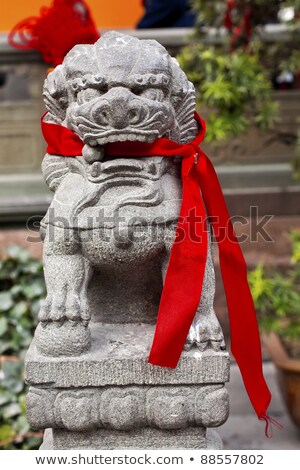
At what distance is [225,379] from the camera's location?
1.53m

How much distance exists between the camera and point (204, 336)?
1533 mm

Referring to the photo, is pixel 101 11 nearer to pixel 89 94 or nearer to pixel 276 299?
pixel 276 299

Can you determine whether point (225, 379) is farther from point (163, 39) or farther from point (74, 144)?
point (163, 39)

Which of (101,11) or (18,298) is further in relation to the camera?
(101,11)

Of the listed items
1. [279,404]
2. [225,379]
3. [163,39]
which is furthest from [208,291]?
[163,39]

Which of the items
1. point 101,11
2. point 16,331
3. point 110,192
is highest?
point 101,11

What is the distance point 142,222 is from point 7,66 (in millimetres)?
2306

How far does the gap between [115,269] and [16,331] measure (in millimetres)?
1463

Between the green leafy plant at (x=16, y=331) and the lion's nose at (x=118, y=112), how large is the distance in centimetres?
129

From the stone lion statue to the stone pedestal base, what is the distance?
38 mm

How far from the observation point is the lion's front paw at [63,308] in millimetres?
1507

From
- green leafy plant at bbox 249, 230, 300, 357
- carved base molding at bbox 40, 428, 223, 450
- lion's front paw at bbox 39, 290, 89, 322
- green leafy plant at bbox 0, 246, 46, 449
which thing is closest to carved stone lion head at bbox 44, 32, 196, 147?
lion's front paw at bbox 39, 290, 89, 322

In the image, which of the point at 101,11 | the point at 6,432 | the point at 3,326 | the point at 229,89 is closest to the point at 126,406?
the point at 6,432

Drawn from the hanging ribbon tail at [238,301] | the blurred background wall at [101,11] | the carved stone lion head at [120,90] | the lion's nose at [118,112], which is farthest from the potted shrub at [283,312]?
the blurred background wall at [101,11]
